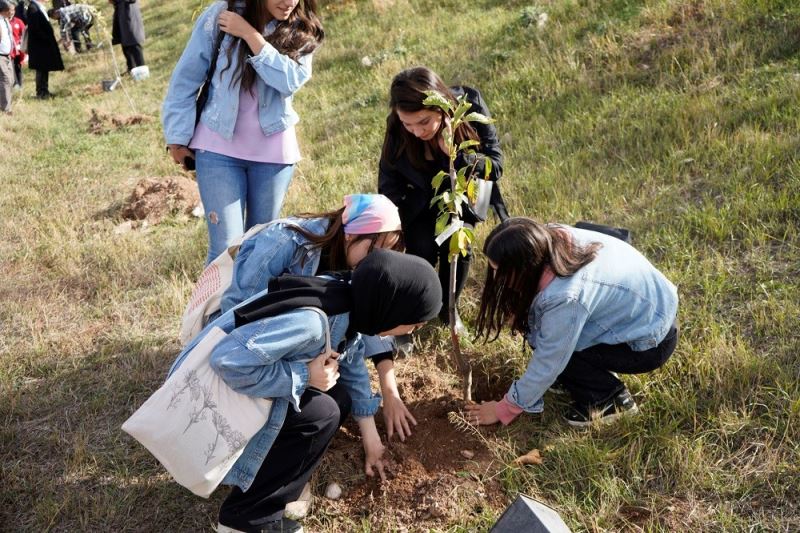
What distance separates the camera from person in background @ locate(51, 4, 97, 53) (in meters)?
14.0

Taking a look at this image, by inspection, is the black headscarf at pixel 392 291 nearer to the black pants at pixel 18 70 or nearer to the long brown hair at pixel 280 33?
the long brown hair at pixel 280 33

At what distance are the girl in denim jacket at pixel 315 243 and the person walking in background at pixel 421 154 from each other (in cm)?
64

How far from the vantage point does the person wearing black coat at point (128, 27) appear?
1048cm

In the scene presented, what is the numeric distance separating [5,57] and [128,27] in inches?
73.2

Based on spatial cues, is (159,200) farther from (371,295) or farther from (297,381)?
(371,295)

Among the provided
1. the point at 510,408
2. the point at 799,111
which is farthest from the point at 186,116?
the point at 799,111

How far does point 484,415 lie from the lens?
116 inches

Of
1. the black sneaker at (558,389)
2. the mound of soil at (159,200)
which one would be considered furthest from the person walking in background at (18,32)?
the black sneaker at (558,389)

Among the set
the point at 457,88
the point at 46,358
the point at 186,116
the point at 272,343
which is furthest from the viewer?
the point at 46,358

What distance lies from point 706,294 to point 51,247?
4429mm

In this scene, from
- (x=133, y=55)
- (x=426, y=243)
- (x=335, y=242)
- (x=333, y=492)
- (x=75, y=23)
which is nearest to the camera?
(x=335, y=242)

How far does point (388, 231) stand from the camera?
2.63 metres

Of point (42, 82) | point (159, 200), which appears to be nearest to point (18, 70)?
point (42, 82)

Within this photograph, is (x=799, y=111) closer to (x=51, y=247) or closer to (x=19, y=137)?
(x=51, y=247)
